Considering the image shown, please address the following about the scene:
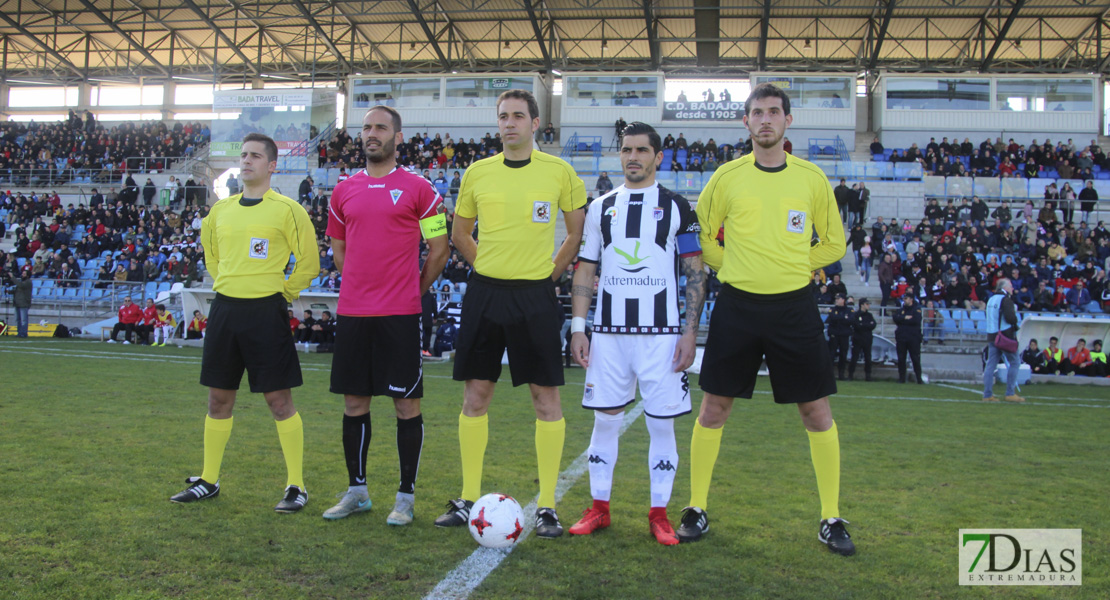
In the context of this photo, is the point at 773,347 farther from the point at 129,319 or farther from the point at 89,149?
the point at 89,149

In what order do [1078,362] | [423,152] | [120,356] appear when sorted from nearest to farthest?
[120,356], [1078,362], [423,152]

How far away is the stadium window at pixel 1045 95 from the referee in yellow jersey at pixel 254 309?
3393 cm

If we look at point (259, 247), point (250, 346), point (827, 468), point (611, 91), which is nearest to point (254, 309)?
point (250, 346)

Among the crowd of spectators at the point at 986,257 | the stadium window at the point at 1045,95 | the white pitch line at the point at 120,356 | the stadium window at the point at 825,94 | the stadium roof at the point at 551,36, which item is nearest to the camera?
the white pitch line at the point at 120,356

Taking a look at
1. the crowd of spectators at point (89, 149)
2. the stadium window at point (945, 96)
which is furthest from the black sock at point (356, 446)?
the crowd of spectators at point (89, 149)

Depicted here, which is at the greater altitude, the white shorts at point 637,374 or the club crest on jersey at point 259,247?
the club crest on jersey at point 259,247

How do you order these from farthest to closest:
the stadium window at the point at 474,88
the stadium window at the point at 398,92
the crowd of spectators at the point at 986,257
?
the stadium window at the point at 398,92
the stadium window at the point at 474,88
the crowd of spectators at the point at 986,257

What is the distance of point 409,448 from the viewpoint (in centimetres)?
449

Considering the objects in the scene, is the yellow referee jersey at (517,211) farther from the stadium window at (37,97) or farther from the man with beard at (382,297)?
the stadium window at (37,97)

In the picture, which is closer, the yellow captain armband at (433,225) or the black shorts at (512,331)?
the black shorts at (512,331)

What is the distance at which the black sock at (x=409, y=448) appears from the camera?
4383 millimetres

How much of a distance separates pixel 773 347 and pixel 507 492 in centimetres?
193

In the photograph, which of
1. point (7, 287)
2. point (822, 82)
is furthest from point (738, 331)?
point (822, 82)

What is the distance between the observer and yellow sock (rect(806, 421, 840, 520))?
13.6 feet
